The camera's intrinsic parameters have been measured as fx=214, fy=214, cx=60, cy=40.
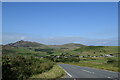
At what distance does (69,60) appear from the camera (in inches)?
4601

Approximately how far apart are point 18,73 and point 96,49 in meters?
162

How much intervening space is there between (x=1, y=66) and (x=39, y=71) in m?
6.92

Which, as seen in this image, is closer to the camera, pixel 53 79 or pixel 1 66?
pixel 1 66

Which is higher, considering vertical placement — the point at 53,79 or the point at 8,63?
the point at 8,63

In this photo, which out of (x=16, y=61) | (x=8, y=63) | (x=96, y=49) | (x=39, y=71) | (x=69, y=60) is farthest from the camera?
(x=96, y=49)

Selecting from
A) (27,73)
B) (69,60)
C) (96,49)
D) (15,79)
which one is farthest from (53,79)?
(96,49)

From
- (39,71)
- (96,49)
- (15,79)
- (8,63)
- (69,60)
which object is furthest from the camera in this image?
(96,49)

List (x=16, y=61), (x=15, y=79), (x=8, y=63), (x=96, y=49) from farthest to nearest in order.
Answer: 1. (x=96, y=49)
2. (x=16, y=61)
3. (x=8, y=63)
4. (x=15, y=79)

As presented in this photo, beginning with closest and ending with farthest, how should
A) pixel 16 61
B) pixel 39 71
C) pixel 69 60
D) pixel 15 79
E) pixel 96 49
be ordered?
1. pixel 15 79
2. pixel 16 61
3. pixel 39 71
4. pixel 69 60
5. pixel 96 49

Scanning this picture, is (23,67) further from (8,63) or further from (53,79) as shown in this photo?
(53,79)

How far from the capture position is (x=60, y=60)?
120 meters

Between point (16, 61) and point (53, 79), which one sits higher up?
point (16, 61)

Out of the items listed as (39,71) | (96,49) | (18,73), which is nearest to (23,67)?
(18,73)

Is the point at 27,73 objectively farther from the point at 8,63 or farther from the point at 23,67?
the point at 8,63
